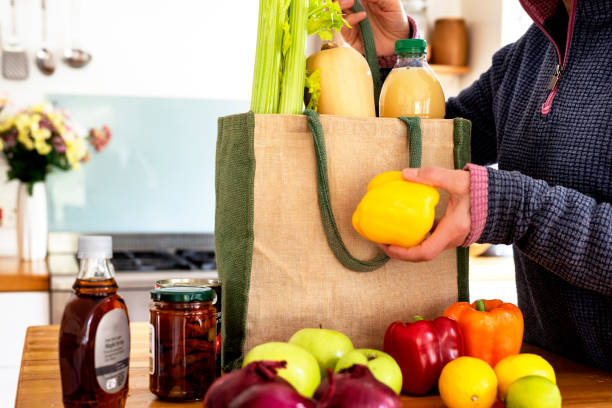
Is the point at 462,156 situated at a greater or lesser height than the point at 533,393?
greater

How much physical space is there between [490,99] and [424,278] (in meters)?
0.50

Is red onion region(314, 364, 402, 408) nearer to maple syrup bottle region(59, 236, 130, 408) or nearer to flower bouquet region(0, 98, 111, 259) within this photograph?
maple syrup bottle region(59, 236, 130, 408)

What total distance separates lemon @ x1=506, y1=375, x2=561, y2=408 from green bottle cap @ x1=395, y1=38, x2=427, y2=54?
18.3 inches

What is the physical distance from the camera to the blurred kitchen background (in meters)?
2.70

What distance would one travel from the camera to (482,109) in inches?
49.2

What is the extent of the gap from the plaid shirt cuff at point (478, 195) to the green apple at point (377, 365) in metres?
0.21

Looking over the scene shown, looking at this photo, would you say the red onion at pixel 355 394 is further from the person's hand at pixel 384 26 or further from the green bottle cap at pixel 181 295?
the person's hand at pixel 384 26

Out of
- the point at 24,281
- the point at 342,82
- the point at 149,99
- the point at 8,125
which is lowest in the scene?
the point at 24,281

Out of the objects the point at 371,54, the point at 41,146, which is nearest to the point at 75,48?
the point at 41,146

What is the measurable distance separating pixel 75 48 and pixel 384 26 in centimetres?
197

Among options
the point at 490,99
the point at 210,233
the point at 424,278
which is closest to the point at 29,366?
the point at 424,278

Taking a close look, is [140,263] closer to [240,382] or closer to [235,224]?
[235,224]

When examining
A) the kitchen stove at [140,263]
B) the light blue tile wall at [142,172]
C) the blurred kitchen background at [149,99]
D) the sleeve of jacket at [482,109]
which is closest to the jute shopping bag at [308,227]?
the sleeve of jacket at [482,109]

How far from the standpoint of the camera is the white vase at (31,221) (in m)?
2.51
